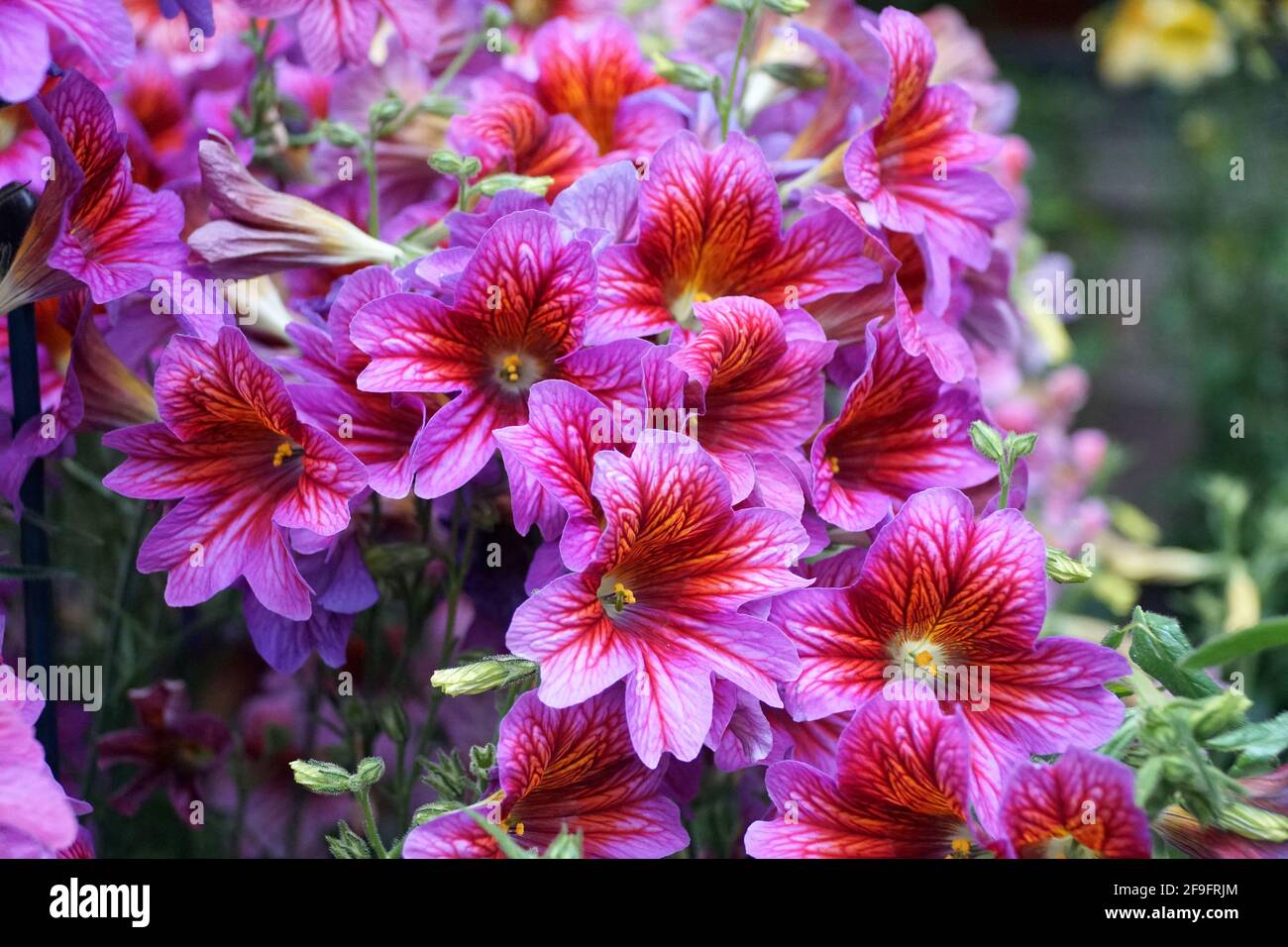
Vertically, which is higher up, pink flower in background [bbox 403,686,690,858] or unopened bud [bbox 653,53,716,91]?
unopened bud [bbox 653,53,716,91]

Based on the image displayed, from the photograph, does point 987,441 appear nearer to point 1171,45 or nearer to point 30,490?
point 30,490

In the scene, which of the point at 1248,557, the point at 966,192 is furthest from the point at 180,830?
the point at 1248,557

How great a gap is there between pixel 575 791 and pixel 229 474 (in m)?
0.22

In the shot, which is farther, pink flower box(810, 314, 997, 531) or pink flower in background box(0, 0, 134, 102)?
pink flower box(810, 314, 997, 531)

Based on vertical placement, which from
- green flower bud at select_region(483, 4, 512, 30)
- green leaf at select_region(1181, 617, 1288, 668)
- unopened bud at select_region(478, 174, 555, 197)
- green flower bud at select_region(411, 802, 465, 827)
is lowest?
green flower bud at select_region(411, 802, 465, 827)

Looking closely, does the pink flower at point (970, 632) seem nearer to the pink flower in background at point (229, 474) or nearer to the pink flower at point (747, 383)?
the pink flower at point (747, 383)

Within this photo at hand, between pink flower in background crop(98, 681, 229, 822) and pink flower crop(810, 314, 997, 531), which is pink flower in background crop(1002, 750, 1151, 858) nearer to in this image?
pink flower crop(810, 314, 997, 531)

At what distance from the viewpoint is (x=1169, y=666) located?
0.55 metres

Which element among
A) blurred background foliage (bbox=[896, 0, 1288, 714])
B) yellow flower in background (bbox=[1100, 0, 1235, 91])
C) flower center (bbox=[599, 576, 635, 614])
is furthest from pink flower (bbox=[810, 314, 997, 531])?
yellow flower in background (bbox=[1100, 0, 1235, 91])

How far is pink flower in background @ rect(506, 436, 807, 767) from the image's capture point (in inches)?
19.6

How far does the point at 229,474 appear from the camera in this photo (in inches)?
23.3

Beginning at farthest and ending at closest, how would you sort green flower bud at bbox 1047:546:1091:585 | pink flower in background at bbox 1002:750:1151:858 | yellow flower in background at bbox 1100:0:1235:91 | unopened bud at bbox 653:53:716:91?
1. yellow flower in background at bbox 1100:0:1235:91
2. unopened bud at bbox 653:53:716:91
3. green flower bud at bbox 1047:546:1091:585
4. pink flower in background at bbox 1002:750:1151:858

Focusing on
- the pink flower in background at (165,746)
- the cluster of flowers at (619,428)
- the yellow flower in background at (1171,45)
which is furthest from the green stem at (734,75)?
the yellow flower in background at (1171,45)

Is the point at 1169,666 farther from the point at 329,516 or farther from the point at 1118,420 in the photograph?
the point at 1118,420
